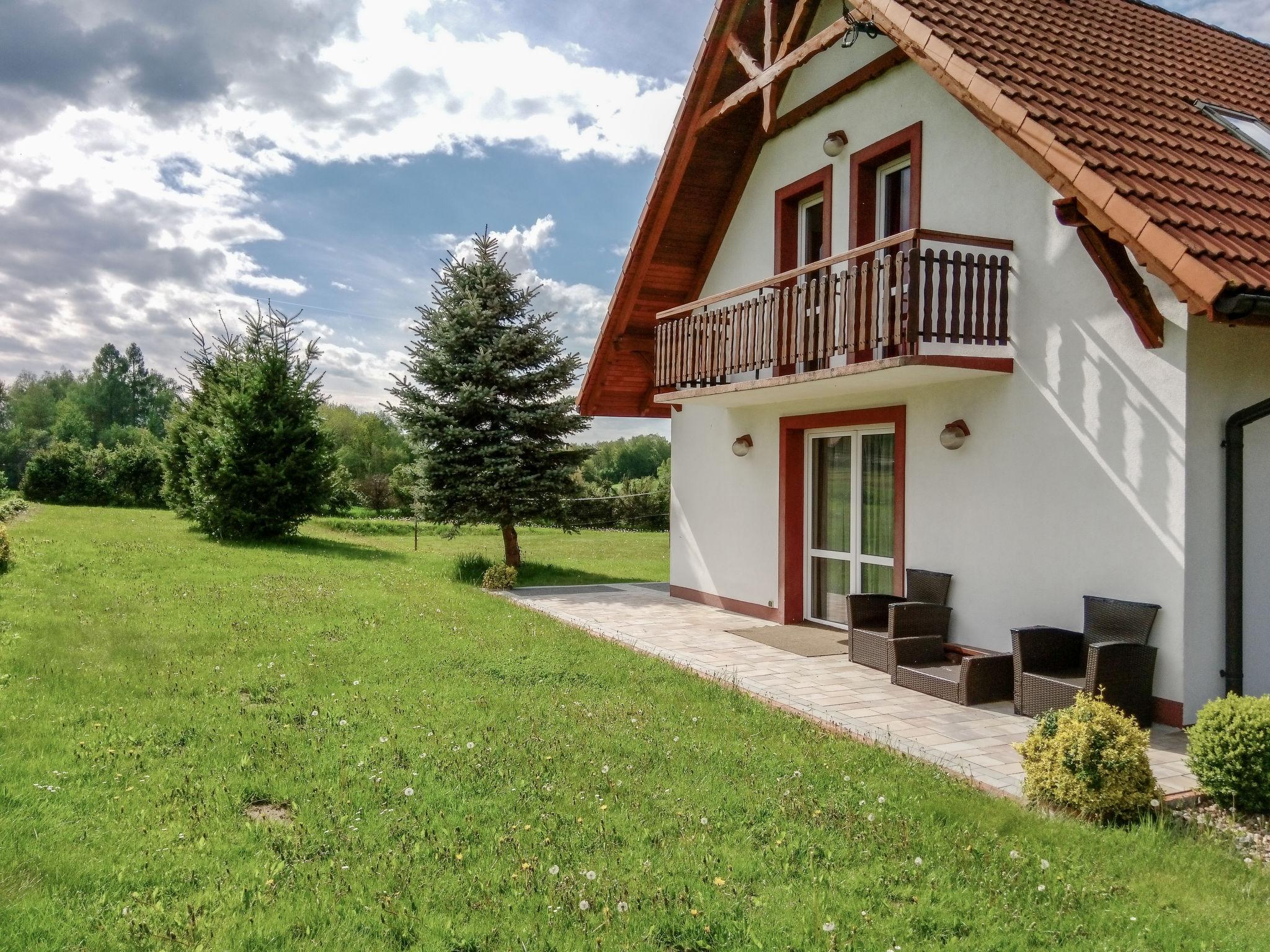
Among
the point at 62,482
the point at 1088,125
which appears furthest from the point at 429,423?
the point at 62,482

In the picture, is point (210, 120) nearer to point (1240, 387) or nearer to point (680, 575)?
point (680, 575)

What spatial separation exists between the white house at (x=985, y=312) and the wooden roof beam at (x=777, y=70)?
42 mm

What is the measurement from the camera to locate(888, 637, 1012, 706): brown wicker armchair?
698 centimetres

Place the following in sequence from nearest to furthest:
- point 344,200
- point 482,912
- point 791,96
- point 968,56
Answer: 1. point 482,912
2. point 968,56
3. point 791,96
4. point 344,200

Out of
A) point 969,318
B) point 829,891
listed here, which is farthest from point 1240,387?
point 829,891

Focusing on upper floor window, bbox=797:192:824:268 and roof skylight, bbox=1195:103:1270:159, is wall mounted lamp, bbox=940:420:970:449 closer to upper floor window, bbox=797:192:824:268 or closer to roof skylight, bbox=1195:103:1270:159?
roof skylight, bbox=1195:103:1270:159

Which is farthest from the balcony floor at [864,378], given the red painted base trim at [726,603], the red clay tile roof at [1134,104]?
the red painted base trim at [726,603]

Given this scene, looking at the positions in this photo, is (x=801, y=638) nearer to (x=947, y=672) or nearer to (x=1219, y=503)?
(x=947, y=672)

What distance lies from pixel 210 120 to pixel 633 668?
882 cm

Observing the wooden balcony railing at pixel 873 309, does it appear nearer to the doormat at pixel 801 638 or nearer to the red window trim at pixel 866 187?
the red window trim at pixel 866 187

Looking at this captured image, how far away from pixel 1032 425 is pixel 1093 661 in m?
2.22

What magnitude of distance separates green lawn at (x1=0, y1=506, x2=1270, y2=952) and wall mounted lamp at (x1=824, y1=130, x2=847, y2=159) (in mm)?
6215

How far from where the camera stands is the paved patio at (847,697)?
5566mm

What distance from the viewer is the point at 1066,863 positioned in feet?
13.3
